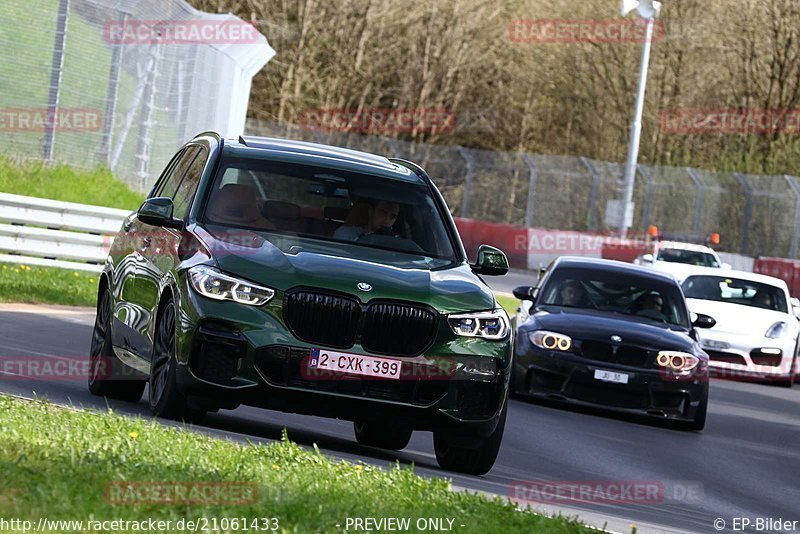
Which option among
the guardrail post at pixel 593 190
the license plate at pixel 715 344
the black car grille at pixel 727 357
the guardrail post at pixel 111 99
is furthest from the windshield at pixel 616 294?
the guardrail post at pixel 593 190

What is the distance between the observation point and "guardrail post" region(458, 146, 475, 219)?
1890 inches

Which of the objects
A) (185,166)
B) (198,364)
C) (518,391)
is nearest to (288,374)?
(198,364)

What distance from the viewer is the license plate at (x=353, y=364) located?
8.91m

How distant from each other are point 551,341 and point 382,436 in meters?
4.69

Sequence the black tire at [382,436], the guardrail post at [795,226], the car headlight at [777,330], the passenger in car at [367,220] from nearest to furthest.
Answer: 1. the passenger in car at [367,220]
2. the black tire at [382,436]
3. the car headlight at [777,330]
4. the guardrail post at [795,226]

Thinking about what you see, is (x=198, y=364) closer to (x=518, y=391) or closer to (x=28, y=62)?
(x=518, y=391)

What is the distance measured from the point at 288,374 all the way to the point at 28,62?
53.1 ft

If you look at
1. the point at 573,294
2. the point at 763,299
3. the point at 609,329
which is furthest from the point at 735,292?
the point at 609,329

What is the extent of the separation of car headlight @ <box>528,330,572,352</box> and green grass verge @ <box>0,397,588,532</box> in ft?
23.4

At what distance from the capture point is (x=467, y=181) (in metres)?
48.2

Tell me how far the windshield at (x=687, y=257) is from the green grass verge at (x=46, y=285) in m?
15.3

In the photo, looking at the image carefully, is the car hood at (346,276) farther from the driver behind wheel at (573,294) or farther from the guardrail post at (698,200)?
the guardrail post at (698,200)

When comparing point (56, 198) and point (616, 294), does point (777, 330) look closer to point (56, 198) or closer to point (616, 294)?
point (616, 294)

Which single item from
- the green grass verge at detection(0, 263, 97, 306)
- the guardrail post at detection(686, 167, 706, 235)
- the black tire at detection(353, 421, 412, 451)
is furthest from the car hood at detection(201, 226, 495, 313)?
the guardrail post at detection(686, 167, 706, 235)
